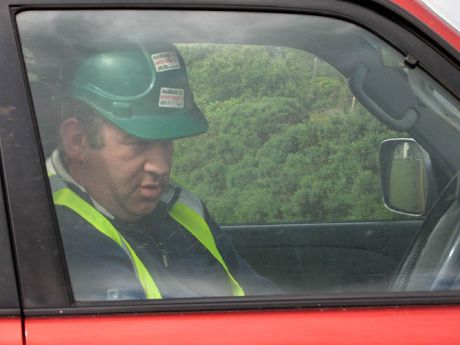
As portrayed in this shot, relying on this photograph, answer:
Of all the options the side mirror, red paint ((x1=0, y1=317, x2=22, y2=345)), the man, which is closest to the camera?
red paint ((x1=0, y1=317, x2=22, y2=345))

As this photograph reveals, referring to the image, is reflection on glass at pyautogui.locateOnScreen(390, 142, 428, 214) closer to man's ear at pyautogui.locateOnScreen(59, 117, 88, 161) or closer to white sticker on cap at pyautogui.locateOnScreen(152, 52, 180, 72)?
white sticker on cap at pyautogui.locateOnScreen(152, 52, 180, 72)

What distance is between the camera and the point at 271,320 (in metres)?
2.23

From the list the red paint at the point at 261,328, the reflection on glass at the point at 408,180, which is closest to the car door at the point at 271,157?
the red paint at the point at 261,328

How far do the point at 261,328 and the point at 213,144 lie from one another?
41cm

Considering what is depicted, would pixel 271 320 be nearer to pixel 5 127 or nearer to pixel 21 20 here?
pixel 5 127

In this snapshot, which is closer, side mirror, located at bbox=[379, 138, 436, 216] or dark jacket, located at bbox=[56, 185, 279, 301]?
dark jacket, located at bbox=[56, 185, 279, 301]

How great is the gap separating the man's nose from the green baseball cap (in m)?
0.02

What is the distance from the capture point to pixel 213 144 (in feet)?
7.75

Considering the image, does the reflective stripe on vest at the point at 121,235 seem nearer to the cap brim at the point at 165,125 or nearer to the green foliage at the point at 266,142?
the green foliage at the point at 266,142

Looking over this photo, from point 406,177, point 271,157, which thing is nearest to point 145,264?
point 271,157

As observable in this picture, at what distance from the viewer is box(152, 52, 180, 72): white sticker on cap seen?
93.6 inches

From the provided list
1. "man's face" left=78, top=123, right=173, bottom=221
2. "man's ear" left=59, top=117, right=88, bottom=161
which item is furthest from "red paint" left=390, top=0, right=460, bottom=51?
"man's ear" left=59, top=117, right=88, bottom=161

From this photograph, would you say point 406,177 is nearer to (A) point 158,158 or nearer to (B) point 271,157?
(B) point 271,157

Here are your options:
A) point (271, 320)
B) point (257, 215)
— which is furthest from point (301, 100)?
point (271, 320)
